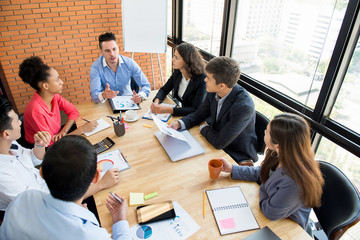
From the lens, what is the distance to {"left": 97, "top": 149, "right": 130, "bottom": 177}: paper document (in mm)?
1610

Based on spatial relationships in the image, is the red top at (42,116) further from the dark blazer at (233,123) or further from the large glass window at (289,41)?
the large glass window at (289,41)

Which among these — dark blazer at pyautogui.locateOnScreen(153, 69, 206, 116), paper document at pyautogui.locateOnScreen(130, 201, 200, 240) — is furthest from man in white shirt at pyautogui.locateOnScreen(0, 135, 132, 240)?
dark blazer at pyautogui.locateOnScreen(153, 69, 206, 116)

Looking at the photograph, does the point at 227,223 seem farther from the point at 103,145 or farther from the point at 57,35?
the point at 57,35

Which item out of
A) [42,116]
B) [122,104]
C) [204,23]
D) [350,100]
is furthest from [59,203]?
[204,23]

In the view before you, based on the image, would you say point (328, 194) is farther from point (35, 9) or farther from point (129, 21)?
point (35, 9)

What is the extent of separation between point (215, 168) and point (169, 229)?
18.0 inches

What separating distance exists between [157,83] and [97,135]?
2.83 meters

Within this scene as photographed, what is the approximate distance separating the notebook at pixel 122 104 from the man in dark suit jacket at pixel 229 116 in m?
0.56

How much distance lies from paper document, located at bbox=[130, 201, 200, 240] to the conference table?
0.03 meters

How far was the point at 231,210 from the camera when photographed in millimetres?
1338

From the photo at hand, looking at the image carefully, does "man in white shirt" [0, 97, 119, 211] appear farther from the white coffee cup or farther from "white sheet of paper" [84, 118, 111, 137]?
the white coffee cup

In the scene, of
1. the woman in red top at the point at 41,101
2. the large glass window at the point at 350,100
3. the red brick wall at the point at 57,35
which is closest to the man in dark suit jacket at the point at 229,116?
the large glass window at the point at 350,100

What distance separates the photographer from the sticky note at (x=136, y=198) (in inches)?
53.6

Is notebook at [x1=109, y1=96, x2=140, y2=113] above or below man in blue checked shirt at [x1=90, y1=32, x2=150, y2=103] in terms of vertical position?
below
